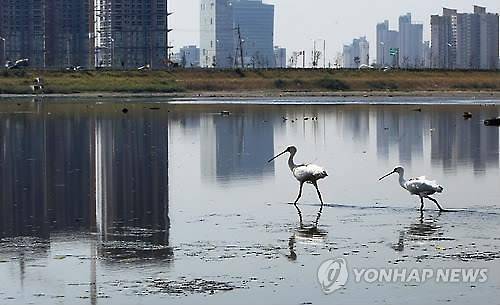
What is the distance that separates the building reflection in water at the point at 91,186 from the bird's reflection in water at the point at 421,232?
126 inches

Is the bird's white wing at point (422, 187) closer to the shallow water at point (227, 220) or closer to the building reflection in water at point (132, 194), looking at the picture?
the shallow water at point (227, 220)

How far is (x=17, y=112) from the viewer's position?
6297 cm

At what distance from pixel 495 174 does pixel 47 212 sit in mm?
10775

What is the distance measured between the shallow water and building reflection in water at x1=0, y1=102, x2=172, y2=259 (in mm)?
39

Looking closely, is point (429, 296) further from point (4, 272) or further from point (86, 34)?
point (86, 34)

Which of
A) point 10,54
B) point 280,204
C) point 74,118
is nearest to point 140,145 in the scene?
point 280,204

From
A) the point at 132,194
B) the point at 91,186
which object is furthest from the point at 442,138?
the point at 132,194

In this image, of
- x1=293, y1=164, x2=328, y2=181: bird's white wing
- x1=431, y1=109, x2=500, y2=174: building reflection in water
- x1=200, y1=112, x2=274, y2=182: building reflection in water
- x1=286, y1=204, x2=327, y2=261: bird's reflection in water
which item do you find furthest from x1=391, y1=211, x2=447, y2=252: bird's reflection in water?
x1=431, y1=109, x2=500, y2=174: building reflection in water

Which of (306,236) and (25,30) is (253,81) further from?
(306,236)

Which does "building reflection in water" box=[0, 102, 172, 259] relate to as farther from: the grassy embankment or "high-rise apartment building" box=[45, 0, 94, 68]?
"high-rise apartment building" box=[45, 0, 94, 68]

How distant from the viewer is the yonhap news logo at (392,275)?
13688 millimetres

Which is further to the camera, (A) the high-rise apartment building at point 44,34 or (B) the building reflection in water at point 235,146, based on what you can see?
(A) the high-rise apartment building at point 44,34

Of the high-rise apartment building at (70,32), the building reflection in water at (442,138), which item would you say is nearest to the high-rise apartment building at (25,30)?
the high-rise apartment building at (70,32)

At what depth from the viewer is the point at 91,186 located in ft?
78.3
